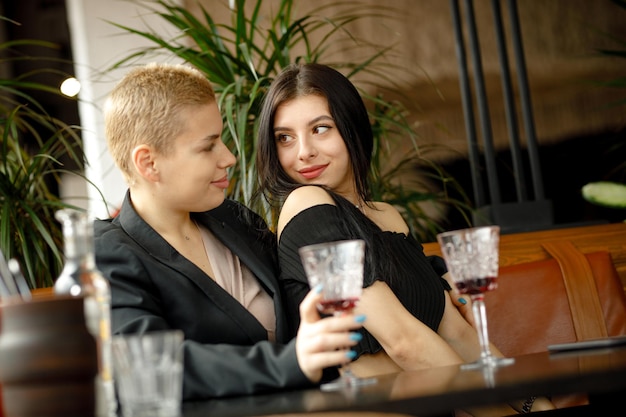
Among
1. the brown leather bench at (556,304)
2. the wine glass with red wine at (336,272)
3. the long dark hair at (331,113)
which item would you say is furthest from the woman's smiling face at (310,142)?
the wine glass with red wine at (336,272)

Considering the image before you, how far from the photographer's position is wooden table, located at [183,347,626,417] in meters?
1.03

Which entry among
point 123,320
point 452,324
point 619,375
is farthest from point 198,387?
point 452,324

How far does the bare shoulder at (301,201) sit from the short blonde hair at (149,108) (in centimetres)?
27

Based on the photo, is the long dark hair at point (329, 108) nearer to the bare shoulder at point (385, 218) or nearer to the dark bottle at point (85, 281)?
the bare shoulder at point (385, 218)

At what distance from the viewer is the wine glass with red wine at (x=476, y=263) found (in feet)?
4.72

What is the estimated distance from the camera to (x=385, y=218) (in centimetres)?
216

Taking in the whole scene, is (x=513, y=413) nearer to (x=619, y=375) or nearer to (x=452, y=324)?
(x=452, y=324)

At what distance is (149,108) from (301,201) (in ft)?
1.19

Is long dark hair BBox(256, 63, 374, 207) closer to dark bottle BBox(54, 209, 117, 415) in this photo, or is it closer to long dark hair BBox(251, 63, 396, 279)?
long dark hair BBox(251, 63, 396, 279)

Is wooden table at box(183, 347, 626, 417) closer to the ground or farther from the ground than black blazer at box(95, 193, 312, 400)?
closer to the ground

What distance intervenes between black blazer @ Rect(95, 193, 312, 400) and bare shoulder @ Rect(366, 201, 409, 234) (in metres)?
0.28

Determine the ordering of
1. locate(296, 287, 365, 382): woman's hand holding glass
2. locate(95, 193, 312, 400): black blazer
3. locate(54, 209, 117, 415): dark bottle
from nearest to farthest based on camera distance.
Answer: locate(54, 209, 117, 415): dark bottle, locate(296, 287, 365, 382): woman's hand holding glass, locate(95, 193, 312, 400): black blazer

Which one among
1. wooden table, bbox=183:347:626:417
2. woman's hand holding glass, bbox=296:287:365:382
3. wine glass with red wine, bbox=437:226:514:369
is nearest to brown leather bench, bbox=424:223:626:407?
wine glass with red wine, bbox=437:226:514:369

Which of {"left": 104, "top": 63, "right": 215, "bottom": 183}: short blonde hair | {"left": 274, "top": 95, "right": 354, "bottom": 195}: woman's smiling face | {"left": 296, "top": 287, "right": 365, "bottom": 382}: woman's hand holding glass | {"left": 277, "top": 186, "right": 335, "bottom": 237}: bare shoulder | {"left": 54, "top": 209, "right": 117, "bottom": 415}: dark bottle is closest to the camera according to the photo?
{"left": 54, "top": 209, "right": 117, "bottom": 415}: dark bottle
